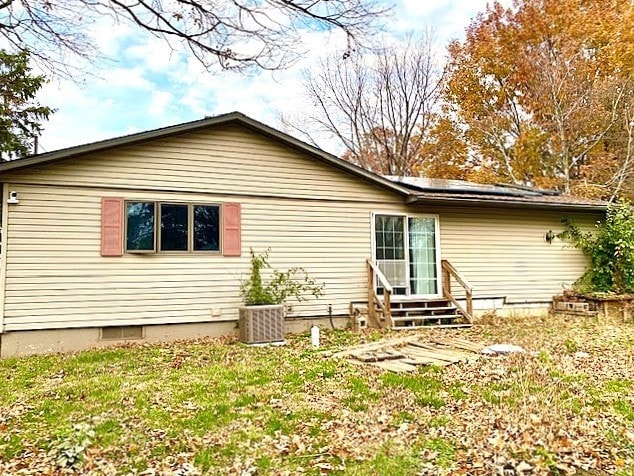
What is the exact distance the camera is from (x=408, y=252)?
10.3 m

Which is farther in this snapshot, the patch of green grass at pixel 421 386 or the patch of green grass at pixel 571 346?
the patch of green grass at pixel 571 346

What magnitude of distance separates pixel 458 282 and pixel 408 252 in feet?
4.05

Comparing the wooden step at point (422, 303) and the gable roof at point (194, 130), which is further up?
the gable roof at point (194, 130)

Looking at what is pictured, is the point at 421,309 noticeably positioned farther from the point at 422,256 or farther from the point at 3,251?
the point at 3,251

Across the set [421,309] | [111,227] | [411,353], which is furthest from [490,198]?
[111,227]

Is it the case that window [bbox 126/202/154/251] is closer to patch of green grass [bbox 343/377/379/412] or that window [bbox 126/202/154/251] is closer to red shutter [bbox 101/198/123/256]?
red shutter [bbox 101/198/123/256]

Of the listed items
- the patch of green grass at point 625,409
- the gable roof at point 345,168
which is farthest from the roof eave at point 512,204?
the patch of green grass at point 625,409

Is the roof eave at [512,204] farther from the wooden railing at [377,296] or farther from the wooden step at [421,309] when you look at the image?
the wooden step at [421,309]

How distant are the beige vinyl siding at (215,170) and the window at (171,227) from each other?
35 cm

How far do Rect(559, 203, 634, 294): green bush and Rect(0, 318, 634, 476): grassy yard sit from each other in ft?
17.3

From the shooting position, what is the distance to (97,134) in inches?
674

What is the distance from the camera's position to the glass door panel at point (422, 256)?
10.4 m

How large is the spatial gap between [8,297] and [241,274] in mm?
3592

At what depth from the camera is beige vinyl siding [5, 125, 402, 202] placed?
7.86 metres
